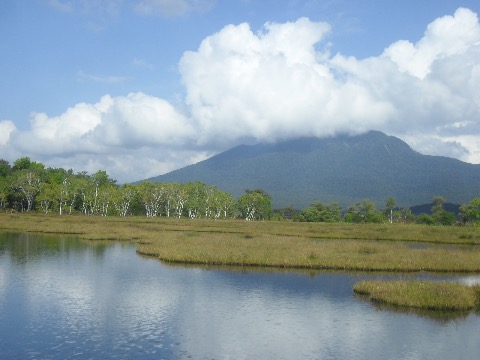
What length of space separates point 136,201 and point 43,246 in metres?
87.3

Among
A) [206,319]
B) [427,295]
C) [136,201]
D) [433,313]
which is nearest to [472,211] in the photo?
[136,201]

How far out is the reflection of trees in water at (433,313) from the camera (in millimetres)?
25688

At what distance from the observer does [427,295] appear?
28234 mm

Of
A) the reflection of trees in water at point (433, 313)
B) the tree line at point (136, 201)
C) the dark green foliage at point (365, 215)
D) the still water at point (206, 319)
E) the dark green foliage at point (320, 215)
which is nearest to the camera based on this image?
the still water at point (206, 319)

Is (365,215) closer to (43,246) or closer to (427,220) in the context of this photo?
(427,220)

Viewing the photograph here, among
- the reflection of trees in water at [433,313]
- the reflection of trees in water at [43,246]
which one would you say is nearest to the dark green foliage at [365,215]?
the reflection of trees in water at [43,246]

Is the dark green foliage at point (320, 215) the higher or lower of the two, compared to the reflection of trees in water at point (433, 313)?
→ higher

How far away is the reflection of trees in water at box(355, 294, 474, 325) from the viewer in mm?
25688

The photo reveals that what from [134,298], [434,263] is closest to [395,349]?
[134,298]

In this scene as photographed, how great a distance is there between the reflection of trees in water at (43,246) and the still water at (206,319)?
26.3ft

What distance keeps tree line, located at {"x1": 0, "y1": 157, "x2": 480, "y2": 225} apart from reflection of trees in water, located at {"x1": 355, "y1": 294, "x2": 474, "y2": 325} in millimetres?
103029

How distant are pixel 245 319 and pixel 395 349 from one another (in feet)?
24.6

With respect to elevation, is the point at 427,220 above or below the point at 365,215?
below

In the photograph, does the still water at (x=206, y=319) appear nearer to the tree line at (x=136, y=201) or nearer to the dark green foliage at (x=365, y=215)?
the tree line at (x=136, y=201)
